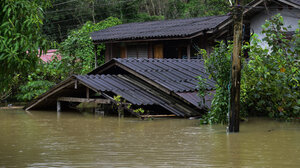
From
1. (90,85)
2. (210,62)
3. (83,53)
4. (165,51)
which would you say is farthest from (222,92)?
(83,53)

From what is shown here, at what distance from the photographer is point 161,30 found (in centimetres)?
2747

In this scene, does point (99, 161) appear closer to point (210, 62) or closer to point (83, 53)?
point (210, 62)

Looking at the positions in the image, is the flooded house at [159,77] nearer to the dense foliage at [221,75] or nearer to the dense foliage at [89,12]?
the dense foliage at [221,75]

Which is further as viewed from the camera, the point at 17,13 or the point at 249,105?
the point at 249,105

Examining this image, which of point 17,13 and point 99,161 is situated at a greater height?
point 17,13

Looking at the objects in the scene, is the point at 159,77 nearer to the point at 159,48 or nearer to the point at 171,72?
the point at 171,72

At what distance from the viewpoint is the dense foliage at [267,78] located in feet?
45.5

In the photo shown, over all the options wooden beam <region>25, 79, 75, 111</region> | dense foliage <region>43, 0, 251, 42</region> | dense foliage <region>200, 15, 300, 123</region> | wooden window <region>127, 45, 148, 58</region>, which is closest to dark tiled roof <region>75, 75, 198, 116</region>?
wooden beam <region>25, 79, 75, 111</region>

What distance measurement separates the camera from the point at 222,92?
13906 mm

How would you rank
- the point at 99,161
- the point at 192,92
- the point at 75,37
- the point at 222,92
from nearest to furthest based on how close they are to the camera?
the point at 99,161 < the point at 222,92 < the point at 192,92 < the point at 75,37

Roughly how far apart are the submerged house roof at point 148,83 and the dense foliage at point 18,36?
8.60m

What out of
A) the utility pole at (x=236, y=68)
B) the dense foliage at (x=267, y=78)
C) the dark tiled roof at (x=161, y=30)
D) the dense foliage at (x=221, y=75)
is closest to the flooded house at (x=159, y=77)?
the dark tiled roof at (x=161, y=30)

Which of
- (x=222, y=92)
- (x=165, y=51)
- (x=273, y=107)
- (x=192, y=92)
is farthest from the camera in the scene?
(x=165, y=51)

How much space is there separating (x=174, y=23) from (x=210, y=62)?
52.8ft
